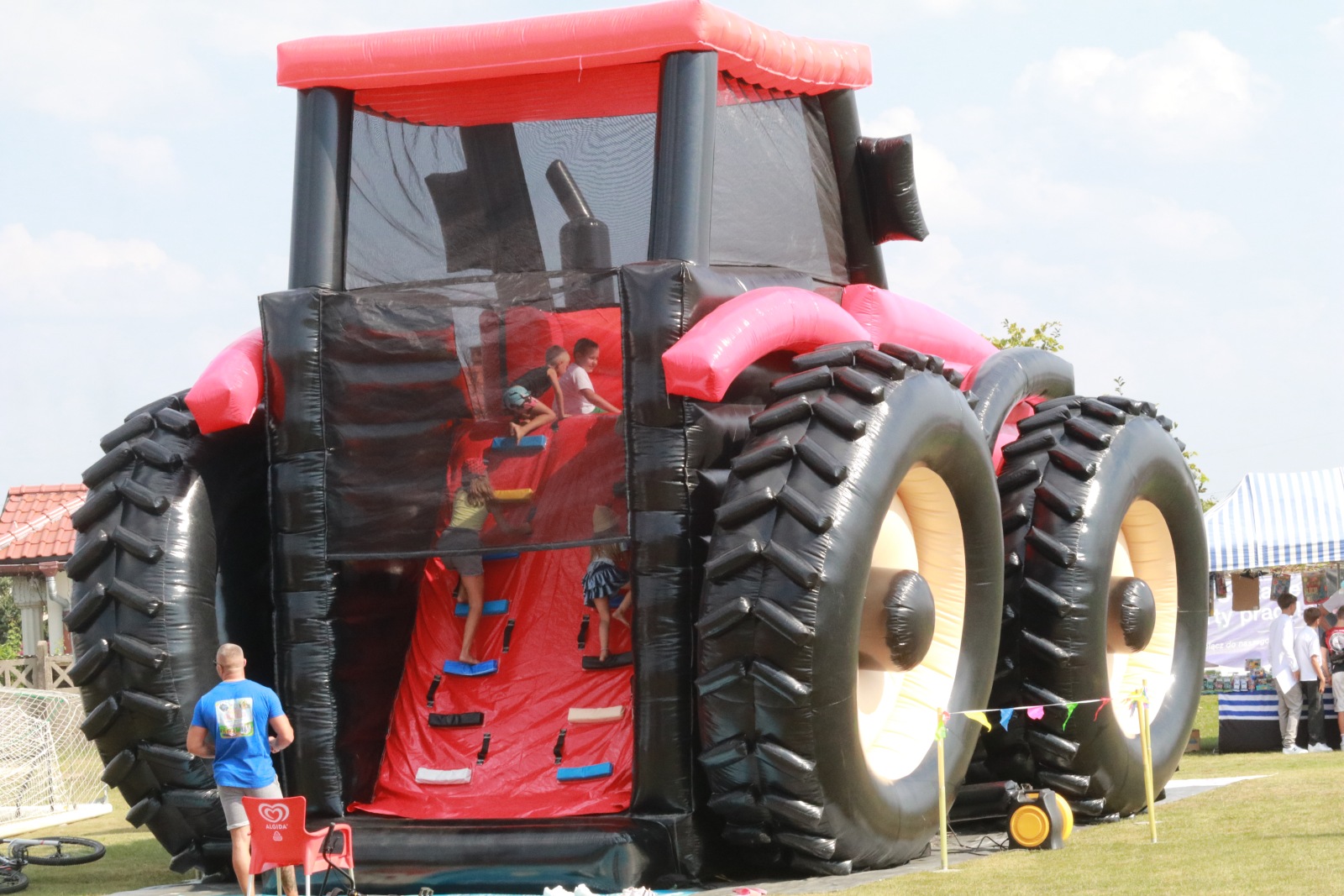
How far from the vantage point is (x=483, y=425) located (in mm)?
6996

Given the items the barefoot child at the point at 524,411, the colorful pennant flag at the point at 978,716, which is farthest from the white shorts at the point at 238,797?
the colorful pennant flag at the point at 978,716

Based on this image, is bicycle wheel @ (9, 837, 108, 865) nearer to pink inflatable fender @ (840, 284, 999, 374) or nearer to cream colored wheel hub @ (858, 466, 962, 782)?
cream colored wheel hub @ (858, 466, 962, 782)

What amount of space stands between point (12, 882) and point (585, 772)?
10.1 ft

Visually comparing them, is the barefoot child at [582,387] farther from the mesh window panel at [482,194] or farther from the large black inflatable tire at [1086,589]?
the large black inflatable tire at [1086,589]

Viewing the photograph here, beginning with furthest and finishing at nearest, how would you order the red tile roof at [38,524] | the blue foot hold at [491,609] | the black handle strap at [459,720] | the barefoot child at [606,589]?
the red tile roof at [38,524] → the blue foot hold at [491,609] → the black handle strap at [459,720] → the barefoot child at [606,589]

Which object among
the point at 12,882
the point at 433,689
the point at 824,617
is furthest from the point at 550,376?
the point at 12,882

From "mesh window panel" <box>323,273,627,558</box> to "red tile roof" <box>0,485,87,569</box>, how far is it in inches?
795

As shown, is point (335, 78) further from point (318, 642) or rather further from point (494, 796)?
point (494, 796)

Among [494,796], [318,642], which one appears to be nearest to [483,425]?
[318,642]

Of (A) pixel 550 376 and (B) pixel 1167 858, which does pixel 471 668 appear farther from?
(B) pixel 1167 858

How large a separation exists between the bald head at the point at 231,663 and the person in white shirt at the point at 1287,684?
10.8 meters

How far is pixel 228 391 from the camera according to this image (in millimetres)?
7070

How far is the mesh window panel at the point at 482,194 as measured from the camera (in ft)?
A: 23.3

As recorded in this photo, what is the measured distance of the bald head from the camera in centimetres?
655
